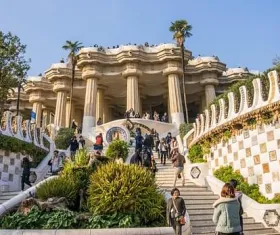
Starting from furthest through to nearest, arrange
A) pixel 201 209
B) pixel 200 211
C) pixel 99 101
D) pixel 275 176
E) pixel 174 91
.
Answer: pixel 99 101 → pixel 174 91 → pixel 275 176 → pixel 201 209 → pixel 200 211

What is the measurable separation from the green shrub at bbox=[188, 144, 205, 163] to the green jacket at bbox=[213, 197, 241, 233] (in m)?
11.3

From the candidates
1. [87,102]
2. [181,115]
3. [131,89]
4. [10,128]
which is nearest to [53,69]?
[87,102]

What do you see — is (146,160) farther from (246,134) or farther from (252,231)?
(252,231)

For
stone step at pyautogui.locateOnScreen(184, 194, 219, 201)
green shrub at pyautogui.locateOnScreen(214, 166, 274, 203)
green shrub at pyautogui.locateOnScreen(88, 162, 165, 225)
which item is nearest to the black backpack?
stone step at pyautogui.locateOnScreen(184, 194, 219, 201)

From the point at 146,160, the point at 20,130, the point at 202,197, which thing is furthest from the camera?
the point at 20,130

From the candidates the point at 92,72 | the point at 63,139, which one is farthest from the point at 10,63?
the point at 92,72

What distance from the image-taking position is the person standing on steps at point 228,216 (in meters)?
5.59

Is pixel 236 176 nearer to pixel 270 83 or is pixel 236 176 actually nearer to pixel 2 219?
pixel 270 83

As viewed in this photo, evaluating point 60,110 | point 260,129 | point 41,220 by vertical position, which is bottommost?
point 41,220

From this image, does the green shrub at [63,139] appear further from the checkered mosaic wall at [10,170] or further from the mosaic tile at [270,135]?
the mosaic tile at [270,135]

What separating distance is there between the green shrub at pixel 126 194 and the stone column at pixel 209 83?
33.9m

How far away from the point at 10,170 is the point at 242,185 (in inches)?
408

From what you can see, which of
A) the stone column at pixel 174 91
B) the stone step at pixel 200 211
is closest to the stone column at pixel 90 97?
the stone column at pixel 174 91

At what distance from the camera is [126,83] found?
4322cm
